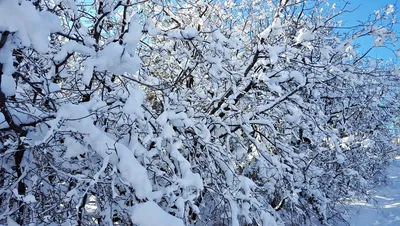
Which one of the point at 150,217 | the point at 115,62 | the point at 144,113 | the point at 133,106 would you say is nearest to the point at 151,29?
the point at 144,113

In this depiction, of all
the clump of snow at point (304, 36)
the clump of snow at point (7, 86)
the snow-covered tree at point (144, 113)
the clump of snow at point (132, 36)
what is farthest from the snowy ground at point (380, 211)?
the clump of snow at point (7, 86)

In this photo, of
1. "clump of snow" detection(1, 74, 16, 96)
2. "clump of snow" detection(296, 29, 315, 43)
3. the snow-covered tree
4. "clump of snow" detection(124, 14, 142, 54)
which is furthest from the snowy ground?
"clump of snow" detection(1, 74, 16, 96)

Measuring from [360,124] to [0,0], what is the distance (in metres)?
8.89

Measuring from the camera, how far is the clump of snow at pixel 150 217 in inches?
64.4

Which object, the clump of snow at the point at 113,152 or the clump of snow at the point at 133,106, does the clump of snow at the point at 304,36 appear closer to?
the clump of snow at the point at 133,106

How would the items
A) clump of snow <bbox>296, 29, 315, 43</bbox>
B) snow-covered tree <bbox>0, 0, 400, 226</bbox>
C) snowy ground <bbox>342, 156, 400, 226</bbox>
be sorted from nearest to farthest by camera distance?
snow-covered tree <bbox>0, 0, 400, 226</bbox> → clump of snow <bbox>296, 29, 315, 43</bbox> → snowy ground <bbox>342, 156, 400, 226</bbox>

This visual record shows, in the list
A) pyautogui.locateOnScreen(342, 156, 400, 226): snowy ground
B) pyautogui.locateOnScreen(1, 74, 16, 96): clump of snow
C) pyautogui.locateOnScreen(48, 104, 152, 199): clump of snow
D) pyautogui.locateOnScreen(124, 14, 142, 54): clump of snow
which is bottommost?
pyautogui.locateOnScreen(342, 156, 400, 226): snowy ground

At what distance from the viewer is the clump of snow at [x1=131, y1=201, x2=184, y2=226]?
1.63m

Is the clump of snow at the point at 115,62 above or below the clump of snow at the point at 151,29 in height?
below

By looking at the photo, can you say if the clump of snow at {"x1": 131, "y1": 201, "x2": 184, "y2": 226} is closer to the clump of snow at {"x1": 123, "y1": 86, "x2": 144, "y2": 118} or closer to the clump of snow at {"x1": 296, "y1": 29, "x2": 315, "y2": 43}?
the clump of snow at {"x1": 123, "y1": 86, "x2": 144, "y2": 118}

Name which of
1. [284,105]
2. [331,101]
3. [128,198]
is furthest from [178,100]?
[331,101]

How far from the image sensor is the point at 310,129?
5379 mm

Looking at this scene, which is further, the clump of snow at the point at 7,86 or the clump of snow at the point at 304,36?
the clump of snow at the point at 304,36

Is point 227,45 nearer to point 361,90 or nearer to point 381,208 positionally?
point 361,90
